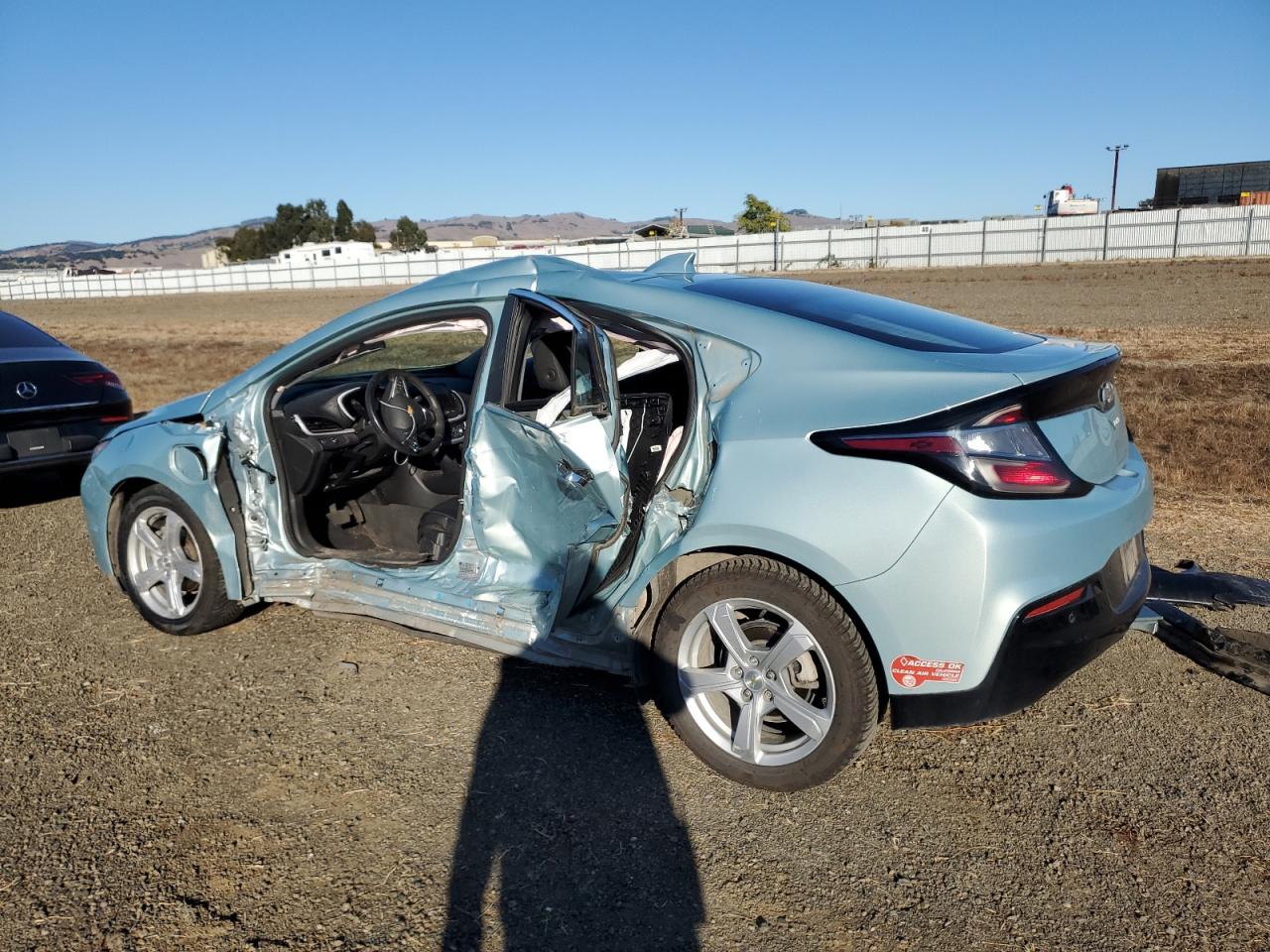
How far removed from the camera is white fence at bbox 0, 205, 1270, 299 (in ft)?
140

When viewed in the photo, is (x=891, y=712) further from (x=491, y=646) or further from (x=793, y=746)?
(x=491, y=646)

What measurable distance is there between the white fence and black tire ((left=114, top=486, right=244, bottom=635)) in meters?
31.8

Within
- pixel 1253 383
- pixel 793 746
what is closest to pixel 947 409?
pixel 793 746

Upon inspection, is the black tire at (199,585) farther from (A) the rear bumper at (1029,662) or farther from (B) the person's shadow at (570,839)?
(A) the rear bumper at (1029,662)

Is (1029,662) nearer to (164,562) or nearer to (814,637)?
(814,637)

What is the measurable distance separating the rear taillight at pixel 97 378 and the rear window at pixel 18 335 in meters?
0.43

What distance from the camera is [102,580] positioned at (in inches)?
212

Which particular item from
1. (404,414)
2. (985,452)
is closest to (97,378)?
(404,414)

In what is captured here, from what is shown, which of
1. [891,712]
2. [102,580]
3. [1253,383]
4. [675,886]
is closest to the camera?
[675,886]

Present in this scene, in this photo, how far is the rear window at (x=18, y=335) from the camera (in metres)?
6.89

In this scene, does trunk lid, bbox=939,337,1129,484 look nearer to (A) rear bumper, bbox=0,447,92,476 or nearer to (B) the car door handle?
(B) the car door handle

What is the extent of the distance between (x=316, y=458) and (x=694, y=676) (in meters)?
2.15

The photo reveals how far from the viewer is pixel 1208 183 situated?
7288 cm

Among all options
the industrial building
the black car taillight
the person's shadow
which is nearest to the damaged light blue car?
the black car taillight
